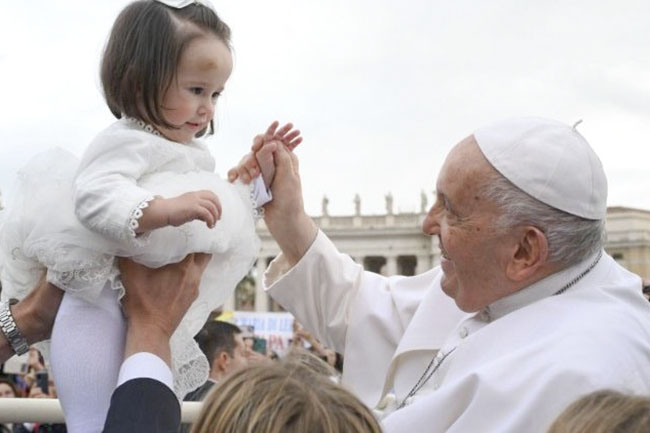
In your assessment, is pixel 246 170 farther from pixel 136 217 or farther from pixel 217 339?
pixel 217 339

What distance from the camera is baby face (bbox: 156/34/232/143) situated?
1.88 meters

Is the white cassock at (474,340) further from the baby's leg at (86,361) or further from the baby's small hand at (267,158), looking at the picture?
the baby's leg at (86,361)

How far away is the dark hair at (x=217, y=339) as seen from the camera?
491 centimetres

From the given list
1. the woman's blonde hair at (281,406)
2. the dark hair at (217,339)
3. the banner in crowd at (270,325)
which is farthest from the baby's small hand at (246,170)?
the banner in crowd at (270,325)

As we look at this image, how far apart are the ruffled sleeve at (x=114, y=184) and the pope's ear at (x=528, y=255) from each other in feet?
2.57

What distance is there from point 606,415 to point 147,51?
122cm

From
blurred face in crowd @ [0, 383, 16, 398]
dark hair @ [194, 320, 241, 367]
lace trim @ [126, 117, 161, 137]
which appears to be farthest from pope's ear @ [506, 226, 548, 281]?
blurred face in crowd @ [0, 383, 16, 398]

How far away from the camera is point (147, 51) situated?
186 centimetres

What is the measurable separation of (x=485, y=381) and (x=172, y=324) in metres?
0.63

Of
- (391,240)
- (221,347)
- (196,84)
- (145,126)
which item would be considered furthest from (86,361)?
(391,240)

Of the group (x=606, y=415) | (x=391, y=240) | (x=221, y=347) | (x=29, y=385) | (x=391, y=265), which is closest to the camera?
(x=606, y=415)

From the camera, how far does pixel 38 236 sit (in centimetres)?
179

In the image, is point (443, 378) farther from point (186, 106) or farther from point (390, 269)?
point (390, 269)

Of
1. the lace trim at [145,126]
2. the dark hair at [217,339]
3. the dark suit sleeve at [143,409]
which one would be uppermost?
the lace trim at [145,126]
